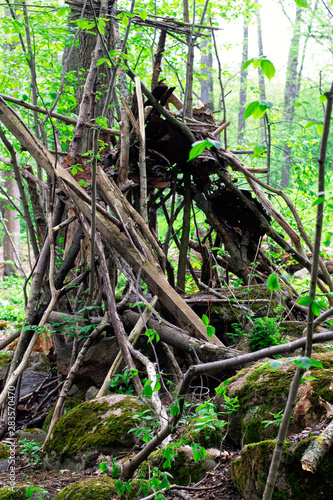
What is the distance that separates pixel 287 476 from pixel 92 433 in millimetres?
1591

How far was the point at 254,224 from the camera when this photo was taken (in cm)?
460

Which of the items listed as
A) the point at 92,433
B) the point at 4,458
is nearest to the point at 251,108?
the point at 92,433

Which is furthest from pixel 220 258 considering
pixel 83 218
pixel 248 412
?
pixel 248 412

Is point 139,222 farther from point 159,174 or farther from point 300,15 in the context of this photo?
point 300,15

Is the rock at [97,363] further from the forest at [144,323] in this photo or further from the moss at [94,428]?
the moss at [94,428]

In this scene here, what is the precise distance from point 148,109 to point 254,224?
172cm

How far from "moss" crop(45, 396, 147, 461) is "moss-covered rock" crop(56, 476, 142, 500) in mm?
532

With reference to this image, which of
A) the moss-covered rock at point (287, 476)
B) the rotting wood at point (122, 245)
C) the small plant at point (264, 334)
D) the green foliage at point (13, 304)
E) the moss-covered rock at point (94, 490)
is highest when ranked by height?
the rotting wood at point (122, 245)

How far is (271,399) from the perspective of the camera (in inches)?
99.1

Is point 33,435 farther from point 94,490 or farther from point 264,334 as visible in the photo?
point 264,334

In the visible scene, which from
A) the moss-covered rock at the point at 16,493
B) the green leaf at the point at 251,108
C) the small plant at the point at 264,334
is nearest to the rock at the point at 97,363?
the small plant at the point at 264,334

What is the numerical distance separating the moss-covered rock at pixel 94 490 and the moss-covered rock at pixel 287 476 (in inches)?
22.7

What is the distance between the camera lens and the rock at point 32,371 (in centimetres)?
478

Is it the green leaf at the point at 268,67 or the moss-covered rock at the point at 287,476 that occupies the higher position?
the green leaf at the point at 268,67
